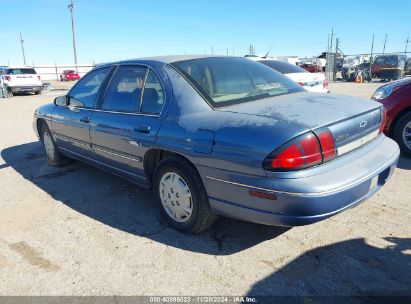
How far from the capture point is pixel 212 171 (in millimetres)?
2768

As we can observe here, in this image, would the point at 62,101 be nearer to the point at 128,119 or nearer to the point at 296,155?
the point at 128,119

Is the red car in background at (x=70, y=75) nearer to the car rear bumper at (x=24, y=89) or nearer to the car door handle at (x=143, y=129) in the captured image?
the car rear bumper at (x=24, y=89)

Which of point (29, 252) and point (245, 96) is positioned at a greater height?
point (245, 96)

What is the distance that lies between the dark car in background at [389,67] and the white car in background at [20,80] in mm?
22472

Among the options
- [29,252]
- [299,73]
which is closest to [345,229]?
[29,252]

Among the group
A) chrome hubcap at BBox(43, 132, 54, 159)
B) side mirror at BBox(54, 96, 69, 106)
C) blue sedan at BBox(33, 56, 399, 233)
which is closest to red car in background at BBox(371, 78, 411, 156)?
blue sedan at BBox(33, 56, 399, 233)

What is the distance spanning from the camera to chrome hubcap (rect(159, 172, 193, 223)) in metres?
3.15

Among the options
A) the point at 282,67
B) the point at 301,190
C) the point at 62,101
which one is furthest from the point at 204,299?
the point at 282,67

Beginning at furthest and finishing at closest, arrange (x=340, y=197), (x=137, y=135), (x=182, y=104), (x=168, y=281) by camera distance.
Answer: (x=137, y=135) → (x=182, y=104) → (x=168, y=281) → (x=340, y=197)

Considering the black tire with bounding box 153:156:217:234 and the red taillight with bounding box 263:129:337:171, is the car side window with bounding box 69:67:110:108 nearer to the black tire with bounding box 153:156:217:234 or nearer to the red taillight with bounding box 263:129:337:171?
the black tire with bounding box 153:156:217:234

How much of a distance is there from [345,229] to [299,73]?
5559 millimetres

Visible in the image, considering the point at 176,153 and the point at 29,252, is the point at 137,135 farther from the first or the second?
the point at 29,252

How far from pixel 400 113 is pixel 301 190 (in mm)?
3727

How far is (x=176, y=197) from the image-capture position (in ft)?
10.6
